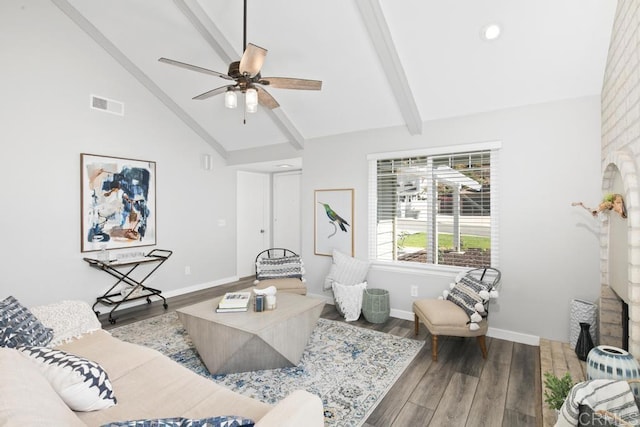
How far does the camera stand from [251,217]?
245 inches

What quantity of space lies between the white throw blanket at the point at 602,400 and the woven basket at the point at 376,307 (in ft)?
7.33

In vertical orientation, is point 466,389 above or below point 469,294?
below

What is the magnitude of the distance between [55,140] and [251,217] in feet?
10.5

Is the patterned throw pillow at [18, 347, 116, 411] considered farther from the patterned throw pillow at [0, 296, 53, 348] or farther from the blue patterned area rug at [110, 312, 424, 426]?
the blue patterned area rug at [110, 312, 424, 426]

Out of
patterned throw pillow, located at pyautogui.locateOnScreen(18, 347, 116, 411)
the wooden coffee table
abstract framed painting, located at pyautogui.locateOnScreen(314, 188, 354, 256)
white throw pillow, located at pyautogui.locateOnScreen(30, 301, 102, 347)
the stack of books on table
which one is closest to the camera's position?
patterned throw pillow, located at pyautogui.locateOnScreen(18, 347, 116, 411)

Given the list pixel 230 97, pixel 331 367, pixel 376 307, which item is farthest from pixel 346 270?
pixel 230 97

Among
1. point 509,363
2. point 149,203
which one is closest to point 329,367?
point 509,363

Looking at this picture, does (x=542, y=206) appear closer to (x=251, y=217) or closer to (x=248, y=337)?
(x=248, y=337)

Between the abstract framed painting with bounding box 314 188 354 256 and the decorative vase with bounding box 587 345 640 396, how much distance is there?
2.76 metres

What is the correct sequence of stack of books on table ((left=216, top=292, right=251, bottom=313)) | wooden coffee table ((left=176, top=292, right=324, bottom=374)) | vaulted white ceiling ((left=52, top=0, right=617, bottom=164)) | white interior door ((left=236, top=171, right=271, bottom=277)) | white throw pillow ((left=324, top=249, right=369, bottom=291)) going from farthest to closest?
white interior door ((left=236, top=171, right=271, bottom=277)), white throw pillow ((left=324, top=249, right=369, bottom=291)), stack of books on table ((left=216, top=292, right=251, bottom=313)), vaulted white ceiling ((left=52, top=0, right=617, bottom=164)), wooden coffee table ((left=176, top=292, right=324, bottom=374))

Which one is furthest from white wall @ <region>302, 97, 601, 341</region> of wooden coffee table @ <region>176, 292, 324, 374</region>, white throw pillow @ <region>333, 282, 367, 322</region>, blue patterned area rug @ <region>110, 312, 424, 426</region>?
wooden coffee table @ <region>176, 292, 324, 374</region>

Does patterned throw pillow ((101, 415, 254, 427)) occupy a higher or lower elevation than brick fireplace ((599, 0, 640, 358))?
lower

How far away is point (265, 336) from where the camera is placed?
2406mm

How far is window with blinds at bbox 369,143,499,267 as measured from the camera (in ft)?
11.2
